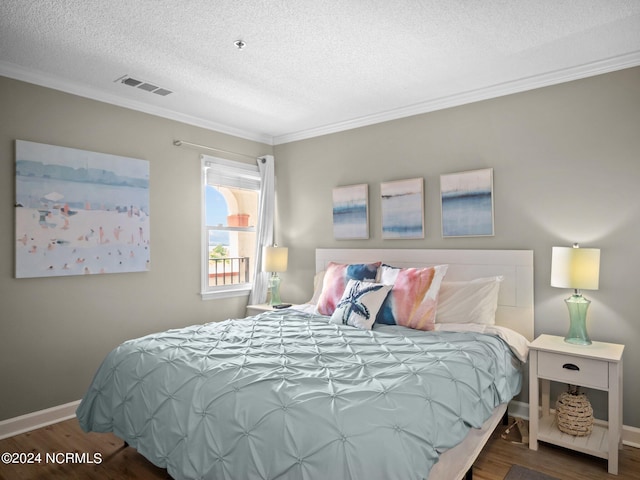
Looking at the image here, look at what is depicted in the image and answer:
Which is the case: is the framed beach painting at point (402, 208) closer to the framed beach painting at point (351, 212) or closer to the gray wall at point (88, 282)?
the framed beach painting at point (351, 212)

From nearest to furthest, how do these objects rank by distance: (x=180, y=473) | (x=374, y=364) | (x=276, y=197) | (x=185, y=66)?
(x=180, y=473), (x=374, y=364), (x=185, y=66), (x=276, y=197)

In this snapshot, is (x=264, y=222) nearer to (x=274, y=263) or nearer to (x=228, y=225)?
(x=228, y=225)

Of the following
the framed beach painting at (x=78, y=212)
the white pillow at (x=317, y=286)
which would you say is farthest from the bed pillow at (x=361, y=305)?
the framed beach painting at (x=78, y=212)

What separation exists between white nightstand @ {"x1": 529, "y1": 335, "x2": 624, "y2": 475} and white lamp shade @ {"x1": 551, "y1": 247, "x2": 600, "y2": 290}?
40 centimetres

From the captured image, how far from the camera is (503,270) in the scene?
10.5 feet

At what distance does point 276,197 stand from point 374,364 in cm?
304

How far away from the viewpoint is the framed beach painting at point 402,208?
3678 millimetres

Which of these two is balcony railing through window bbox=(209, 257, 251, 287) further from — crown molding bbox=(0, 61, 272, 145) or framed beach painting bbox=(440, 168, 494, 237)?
framed beach painting bbox=(440, 168, 494, 237)

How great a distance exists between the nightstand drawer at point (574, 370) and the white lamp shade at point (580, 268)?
1.47 ft

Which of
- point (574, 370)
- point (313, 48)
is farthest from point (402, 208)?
point (574, 370)

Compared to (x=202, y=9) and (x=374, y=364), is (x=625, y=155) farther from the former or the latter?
(x=202, y=9)

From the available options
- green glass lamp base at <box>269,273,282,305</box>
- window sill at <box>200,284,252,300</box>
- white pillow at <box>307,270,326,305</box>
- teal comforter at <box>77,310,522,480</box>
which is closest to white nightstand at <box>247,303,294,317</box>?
green glass lamp base at <box>269,273,282,305</box>

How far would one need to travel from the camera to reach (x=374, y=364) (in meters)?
2.10

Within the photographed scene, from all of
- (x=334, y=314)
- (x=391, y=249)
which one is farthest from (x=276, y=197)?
(x=334, y=314)
